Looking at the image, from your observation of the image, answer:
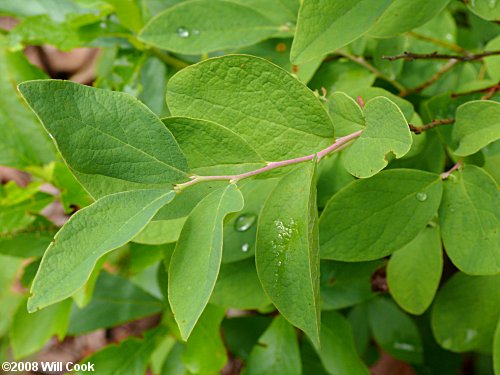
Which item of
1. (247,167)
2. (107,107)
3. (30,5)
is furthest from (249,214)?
(30,5)

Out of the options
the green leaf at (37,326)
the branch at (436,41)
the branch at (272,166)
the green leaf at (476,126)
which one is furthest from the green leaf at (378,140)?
the green leaf at (37,326)

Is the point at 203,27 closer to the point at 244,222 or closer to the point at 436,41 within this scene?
the point at 244,222

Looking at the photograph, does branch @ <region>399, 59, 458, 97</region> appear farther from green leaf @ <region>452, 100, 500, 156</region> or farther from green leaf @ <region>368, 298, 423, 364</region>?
green leaf @ <region>368, 298, 423, 364</region>

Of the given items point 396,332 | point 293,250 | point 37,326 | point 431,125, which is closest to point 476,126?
point 431,125

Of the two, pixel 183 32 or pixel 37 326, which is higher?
pixel 183 32

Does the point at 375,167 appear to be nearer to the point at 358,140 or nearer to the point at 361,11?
the point at 358,140

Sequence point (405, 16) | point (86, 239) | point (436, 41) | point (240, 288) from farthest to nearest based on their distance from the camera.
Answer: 1. point (436, 41)
2. point (240, 288)
3. point (405, 16)
4. point (86, 239)

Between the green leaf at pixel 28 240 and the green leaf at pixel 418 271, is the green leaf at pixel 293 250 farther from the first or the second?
the green leaf at pixel 28 240
